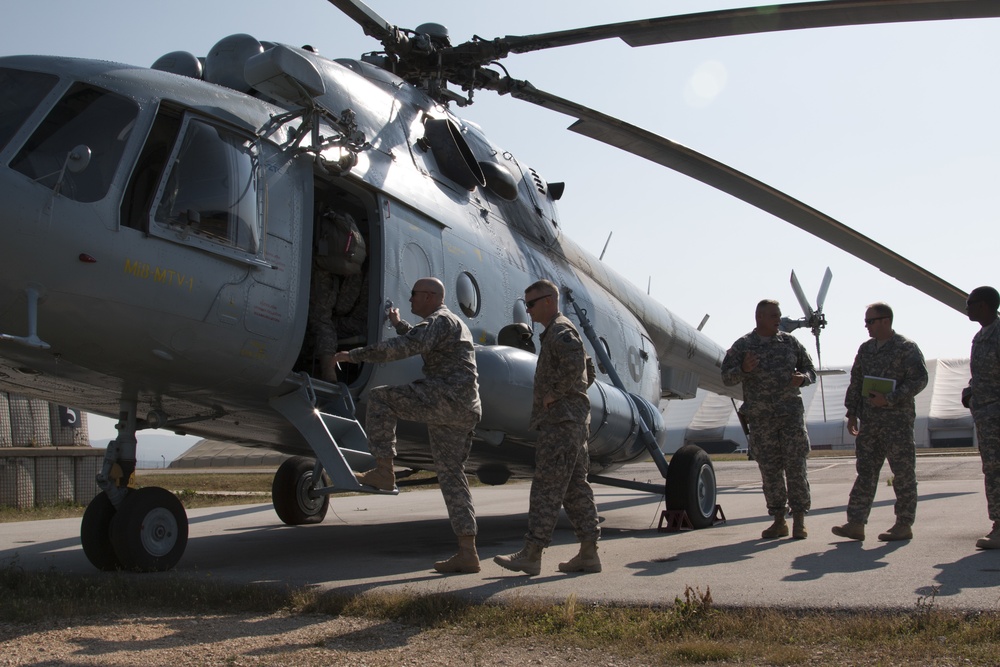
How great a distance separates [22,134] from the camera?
4.78 m

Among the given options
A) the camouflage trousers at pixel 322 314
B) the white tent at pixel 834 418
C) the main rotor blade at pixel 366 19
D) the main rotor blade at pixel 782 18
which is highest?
the main rotor blade at pixel 366 19

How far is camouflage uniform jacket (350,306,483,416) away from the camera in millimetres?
5012

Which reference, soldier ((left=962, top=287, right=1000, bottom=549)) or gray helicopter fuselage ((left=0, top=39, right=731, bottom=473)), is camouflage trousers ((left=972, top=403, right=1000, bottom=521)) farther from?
gray helicopter fuselage ((left=0, top=39, right=731, bottom=473))

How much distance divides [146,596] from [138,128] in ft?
8.31

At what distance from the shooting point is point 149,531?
220 inches

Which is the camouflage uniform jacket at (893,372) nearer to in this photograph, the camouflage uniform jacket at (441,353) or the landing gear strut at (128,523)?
the camouflage uniform jacket at (441,353)

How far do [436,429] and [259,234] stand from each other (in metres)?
1.64

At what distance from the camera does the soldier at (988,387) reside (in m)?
5.93

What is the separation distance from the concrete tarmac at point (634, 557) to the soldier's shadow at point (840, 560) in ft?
0.03

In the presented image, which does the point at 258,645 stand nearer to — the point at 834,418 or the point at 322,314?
the point at 322,314

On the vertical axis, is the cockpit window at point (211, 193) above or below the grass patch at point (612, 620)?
above

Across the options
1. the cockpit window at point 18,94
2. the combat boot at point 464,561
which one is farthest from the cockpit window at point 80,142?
the combat boot at point 464,561

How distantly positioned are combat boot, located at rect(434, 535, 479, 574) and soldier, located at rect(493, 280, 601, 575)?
134mm

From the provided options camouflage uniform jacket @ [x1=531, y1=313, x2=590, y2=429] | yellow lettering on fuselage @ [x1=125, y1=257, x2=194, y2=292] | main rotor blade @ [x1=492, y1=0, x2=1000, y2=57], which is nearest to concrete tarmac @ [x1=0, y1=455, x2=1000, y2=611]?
camouflage uniform jacket @ [x1=531, y1=313, x2=590, y2=429]
